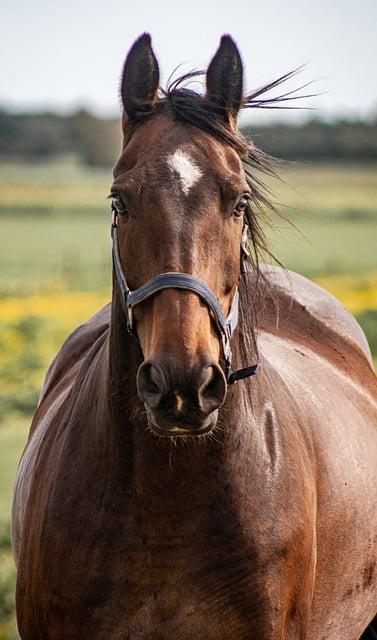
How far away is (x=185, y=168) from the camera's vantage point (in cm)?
282

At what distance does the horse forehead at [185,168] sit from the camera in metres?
2.78

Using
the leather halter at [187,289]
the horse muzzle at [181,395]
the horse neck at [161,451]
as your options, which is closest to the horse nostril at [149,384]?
the horse muzzle at [181,395]

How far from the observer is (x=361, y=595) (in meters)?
3.93

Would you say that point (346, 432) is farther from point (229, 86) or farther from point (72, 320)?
point (72, 320)

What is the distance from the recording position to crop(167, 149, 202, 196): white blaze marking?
278cm

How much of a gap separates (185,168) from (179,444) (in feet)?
2.74

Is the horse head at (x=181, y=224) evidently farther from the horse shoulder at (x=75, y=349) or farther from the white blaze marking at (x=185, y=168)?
the horse shoulder at (x=75, y=349)

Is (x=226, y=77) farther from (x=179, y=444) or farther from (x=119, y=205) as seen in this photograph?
(x=179, y=444)

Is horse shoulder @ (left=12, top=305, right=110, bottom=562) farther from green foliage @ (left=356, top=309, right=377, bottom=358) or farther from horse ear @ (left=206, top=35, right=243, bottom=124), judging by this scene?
green foliage @ (left=356, top=309, right=377, bottom=358)

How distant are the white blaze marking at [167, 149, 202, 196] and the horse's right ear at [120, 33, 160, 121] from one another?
319mm

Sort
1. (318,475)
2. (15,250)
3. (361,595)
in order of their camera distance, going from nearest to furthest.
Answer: (318,475)
(361,595)
(15,250)

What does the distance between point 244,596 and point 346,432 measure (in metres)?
1.19

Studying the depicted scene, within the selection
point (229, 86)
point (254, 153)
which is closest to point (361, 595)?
point (254, 153)

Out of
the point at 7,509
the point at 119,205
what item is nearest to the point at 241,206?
the point at 119,205
